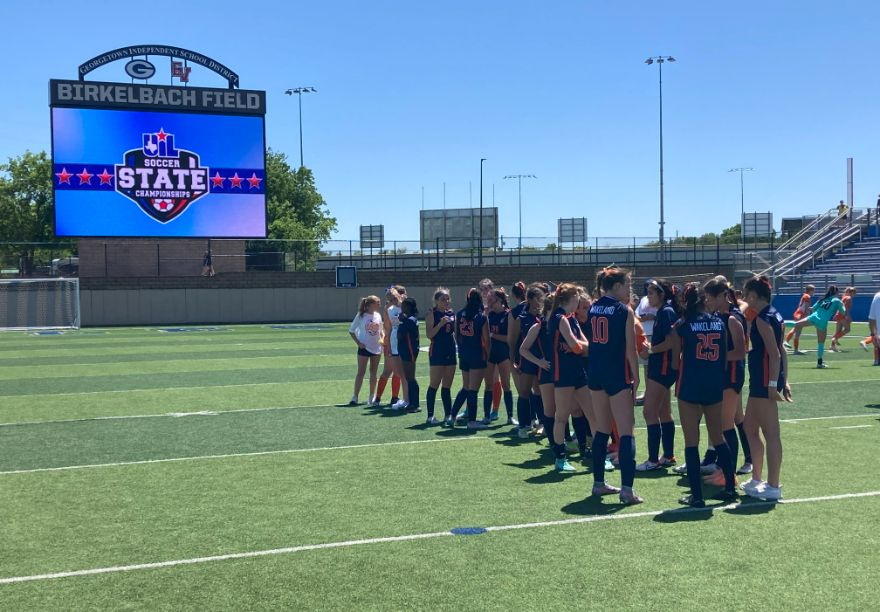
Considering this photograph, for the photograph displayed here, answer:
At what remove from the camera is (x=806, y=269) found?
43750 mm

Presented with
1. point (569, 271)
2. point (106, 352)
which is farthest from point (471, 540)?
point (569, 271)

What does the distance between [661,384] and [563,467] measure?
129 centimetres

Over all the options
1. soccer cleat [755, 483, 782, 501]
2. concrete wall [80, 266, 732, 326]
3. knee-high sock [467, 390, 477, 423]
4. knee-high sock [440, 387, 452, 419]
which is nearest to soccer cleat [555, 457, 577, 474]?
soccer cleat [755, 483, 782, 501]

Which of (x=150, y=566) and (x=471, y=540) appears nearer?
(x=150, y=566)

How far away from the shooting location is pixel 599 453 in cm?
819

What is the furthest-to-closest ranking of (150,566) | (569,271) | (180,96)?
(569,271) → (180,96) → (150,566)

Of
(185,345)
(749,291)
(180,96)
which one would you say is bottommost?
(185,345)

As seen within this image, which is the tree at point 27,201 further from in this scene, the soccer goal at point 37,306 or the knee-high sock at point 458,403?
the knee-high sock at point 458,403

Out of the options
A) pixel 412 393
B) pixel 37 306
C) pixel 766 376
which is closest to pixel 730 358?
pixel 766 376

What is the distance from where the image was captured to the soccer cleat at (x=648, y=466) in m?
9.53

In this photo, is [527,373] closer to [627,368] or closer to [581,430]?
[581,430]

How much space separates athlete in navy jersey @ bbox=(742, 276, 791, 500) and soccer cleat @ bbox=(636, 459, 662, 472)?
4.55 feet

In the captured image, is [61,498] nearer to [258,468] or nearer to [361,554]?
[258,468]

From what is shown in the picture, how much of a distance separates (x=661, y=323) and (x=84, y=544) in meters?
5.40
